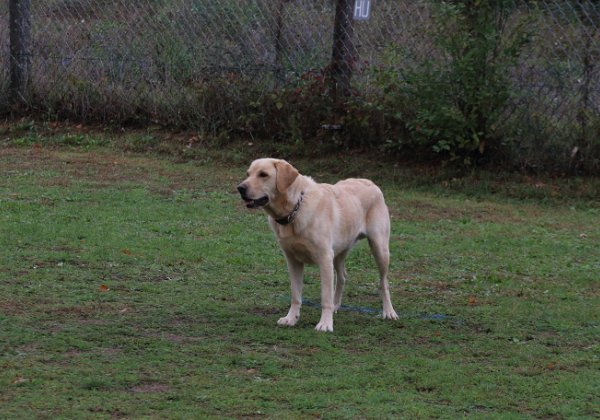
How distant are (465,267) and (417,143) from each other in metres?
3.54

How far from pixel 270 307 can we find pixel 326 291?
58cm

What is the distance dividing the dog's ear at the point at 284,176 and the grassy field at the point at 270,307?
0.81 meters

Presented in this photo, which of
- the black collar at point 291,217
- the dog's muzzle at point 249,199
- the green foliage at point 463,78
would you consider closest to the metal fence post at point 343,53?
the green foliage at point 463,78

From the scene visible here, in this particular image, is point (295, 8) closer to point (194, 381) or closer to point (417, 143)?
point (417, 143)

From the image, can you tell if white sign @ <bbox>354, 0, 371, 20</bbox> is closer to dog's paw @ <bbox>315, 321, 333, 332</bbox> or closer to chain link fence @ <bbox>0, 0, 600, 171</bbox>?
chain link fence @ <bbox>0, 0, 600, 171</bbox>

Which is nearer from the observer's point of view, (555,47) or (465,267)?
(465,267)

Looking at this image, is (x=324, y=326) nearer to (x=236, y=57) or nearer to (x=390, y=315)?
(x=390, y=315)

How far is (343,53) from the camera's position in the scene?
1144 centimetres

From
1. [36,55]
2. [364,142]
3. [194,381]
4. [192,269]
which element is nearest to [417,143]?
[364,142]

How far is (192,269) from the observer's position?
7188mm

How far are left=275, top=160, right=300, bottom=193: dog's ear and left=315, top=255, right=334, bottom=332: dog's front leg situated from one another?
1.56ft

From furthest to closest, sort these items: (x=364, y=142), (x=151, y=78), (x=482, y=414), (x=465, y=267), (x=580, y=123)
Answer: (x=151, y=78), (x=364, y=142), (x=580, y=123), (x=465, y=267), (x=482, y=414)

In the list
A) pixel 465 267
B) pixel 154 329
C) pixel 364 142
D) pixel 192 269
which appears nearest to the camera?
pixel 154 329

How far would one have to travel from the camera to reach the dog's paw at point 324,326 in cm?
572
